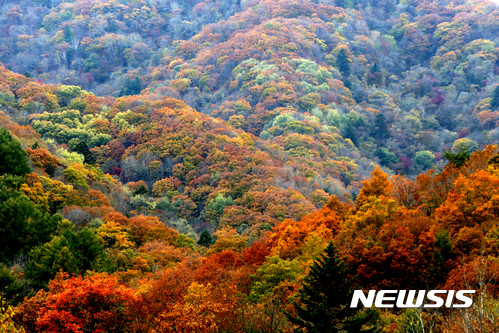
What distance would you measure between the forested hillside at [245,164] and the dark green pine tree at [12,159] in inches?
7.3

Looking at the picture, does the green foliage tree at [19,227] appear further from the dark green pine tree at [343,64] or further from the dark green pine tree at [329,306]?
the dark green pine tree at [343,64]

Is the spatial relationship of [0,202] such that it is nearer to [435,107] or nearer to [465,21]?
[435,107]

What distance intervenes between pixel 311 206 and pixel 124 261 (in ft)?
104

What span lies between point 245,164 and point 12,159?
38613 millimetres

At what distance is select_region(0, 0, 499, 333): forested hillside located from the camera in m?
22.8

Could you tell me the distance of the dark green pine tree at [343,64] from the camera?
135m

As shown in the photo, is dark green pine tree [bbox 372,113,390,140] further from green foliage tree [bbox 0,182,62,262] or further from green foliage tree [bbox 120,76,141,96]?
green foliage tree [bbox 0,182,62,262]

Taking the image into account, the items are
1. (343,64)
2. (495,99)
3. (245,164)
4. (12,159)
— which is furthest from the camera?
(343,64)

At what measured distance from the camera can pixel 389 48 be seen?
152 meters

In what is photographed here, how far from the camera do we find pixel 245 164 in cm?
7538

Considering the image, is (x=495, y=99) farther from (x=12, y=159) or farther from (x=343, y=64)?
(x=12, y=159)

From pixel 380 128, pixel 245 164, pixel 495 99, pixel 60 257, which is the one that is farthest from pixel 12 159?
→ pixel 495 99

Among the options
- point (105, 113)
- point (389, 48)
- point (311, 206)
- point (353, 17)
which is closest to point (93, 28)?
point (105, 113)

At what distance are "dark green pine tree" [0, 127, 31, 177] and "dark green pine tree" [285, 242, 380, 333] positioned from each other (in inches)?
1354
